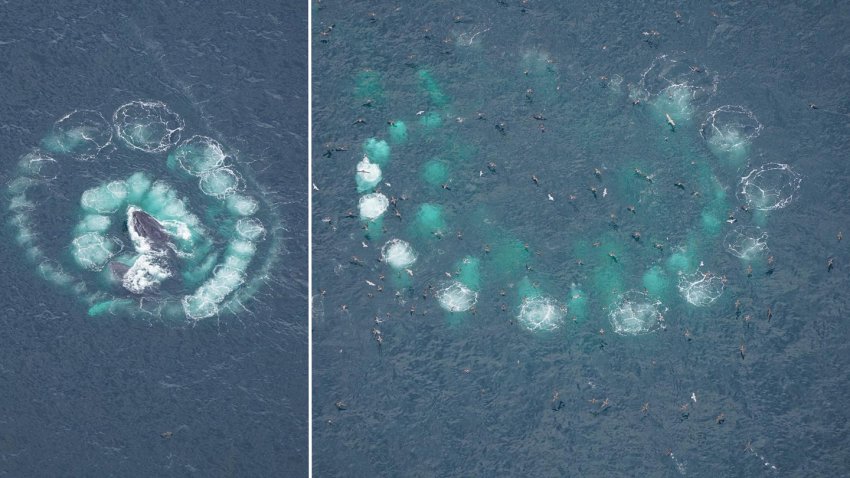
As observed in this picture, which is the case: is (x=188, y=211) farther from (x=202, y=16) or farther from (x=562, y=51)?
(x=562, y=51)

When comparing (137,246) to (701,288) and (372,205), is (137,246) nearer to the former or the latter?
(372,205)

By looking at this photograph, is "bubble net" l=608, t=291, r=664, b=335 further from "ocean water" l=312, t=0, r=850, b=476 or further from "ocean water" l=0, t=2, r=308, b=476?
"ocean water" l=0, t=2, r=308, b=476

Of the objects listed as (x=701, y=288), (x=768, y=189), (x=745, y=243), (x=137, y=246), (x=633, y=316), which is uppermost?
(x=137, y=246)

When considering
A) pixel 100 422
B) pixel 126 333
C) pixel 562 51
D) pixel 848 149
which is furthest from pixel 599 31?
pixel 100 422

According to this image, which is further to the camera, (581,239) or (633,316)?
(581,239)

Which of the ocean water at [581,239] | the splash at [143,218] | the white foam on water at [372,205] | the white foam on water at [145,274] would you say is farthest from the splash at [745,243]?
the white foam on water at [145,274]

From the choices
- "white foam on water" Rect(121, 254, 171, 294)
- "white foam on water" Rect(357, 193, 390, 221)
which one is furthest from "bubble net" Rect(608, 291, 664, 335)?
"white foam on water" Rect(121, 254, 171, 294)

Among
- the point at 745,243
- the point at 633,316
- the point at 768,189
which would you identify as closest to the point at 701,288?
the point at 745,243
